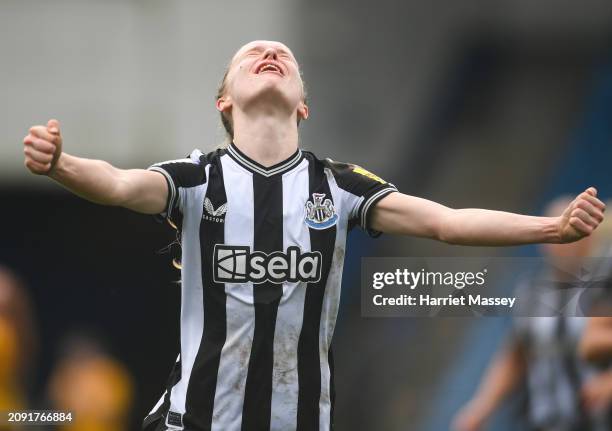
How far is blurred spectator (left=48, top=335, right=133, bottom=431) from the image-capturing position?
204 inches

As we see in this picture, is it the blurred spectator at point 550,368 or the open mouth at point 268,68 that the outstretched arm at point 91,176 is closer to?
the open mouth at point 268,68

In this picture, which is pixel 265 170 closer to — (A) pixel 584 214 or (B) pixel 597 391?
(A) pixel 584 214

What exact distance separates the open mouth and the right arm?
104 inches

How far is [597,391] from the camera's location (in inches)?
202

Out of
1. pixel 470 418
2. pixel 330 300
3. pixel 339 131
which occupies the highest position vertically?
pixel 339 131

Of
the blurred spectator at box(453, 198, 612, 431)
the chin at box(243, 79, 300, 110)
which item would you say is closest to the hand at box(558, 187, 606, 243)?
the chin at box(243, 79, 300, 110)

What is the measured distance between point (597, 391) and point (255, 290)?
272cm

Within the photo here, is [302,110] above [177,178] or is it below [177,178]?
above

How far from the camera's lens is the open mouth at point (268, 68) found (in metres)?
3.23

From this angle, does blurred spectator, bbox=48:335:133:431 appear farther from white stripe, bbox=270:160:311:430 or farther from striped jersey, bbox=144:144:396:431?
white stripe, bbox=270:160:311:430

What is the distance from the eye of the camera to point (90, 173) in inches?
107

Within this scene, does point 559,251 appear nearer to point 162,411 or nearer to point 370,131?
point 370,131

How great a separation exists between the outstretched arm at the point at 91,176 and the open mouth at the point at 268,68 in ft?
1.69

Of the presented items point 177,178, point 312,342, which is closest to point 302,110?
point 177,178
